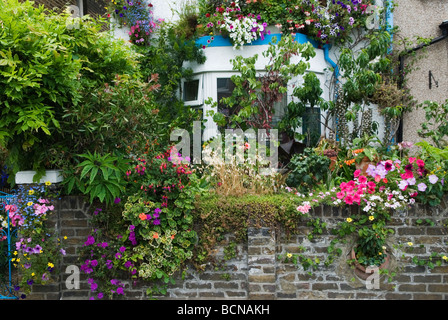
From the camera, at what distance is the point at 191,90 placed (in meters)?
7.96

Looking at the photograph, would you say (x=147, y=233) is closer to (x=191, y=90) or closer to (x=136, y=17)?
(x=191, y=90)

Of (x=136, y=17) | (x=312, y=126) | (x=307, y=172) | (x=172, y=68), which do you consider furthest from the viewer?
(x=136, y=17)

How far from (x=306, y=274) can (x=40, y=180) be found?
3.15 m

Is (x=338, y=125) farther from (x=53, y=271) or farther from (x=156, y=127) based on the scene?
(x=53, y=271)

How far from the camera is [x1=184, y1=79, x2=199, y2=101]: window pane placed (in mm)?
7909

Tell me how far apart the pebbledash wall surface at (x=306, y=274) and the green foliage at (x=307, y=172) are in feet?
1.75

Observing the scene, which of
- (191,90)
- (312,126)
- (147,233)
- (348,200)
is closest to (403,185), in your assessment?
(348,200)

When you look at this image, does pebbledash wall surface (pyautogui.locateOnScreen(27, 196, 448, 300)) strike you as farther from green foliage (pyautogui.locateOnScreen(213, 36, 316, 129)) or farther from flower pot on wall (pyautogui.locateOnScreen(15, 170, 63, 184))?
green foliage (pyautogui.locateOnScreen(213, 36, 316, 129))

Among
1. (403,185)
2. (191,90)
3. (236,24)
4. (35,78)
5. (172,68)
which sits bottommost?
(403,185)

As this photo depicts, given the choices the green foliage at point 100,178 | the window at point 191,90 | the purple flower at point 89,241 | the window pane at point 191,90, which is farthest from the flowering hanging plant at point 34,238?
the window pane at point 191,90

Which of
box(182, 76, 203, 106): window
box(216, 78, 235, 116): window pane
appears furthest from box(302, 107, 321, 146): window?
box(182, 76, 203, 106): window

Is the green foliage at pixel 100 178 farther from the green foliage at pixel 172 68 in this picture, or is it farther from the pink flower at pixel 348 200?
the green foliage at pixel 172 68

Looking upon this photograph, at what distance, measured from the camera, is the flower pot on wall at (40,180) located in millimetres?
4316

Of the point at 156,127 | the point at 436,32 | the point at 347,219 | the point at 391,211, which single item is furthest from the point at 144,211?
the point at 436,32
